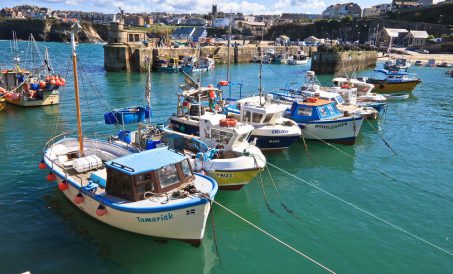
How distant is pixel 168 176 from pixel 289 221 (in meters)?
5.57

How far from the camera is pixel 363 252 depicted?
14008mm

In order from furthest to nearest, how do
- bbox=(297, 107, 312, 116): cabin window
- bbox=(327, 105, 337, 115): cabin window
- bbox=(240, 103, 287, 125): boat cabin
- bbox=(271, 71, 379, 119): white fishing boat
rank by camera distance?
bbox=(271, 71, 379, 119): white fishing boat → bbox=(327, 105, 337, 115): cabin window → bbox=(297, 107, 312, 116): cabin window → bbox=(240, 103, 287, 125): boat cabin

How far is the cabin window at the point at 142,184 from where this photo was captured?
13.0m

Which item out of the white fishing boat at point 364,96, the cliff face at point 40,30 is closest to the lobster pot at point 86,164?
the white fishing boat at point 364,96

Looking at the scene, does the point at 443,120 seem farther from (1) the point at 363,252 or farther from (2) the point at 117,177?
(2) the point at 117,177

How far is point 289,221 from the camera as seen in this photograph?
16.0m

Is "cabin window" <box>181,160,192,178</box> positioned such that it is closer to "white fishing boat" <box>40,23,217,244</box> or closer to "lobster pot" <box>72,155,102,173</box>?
"white fishing boat" <box>40,23,217,244</box>

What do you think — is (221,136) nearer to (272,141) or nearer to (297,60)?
(272,141)

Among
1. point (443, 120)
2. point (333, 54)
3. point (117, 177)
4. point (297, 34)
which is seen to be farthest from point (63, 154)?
point (297, 34)

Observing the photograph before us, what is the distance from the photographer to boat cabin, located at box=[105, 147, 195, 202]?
13.0 meters

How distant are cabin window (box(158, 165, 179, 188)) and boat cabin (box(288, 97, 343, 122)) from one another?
14866 mm

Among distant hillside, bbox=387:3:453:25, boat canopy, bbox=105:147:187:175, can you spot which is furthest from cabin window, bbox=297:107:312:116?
distant hillside, bbox=387:3:453:25

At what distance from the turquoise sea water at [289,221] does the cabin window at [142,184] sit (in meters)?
1.92

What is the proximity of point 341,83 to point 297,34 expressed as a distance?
118227mm
